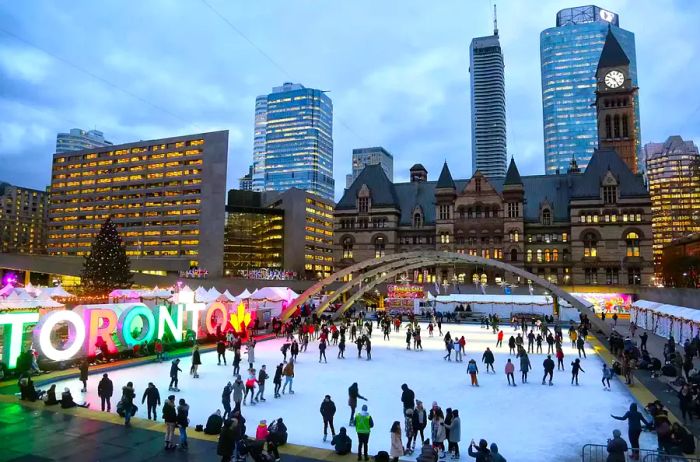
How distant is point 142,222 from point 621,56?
131m

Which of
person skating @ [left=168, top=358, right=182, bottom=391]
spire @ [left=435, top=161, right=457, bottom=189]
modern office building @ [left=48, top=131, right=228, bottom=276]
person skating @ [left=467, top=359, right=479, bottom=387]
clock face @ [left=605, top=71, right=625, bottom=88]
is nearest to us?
person skating @ [left=168, top=358, right=182, bottom=391]

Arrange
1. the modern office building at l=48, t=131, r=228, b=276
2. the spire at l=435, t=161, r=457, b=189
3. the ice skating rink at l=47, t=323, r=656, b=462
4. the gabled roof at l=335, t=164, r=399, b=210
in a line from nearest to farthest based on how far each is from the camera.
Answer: the ice skating rink at l=47, t=323, r=656, b=462 < the spire at l=435, t=161, r=457, b=189 < the gabled roof at l=335, t=164, r=399, b=210 < the modern office building at l=48, t=131, r=228, b=276

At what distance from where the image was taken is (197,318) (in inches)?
1378

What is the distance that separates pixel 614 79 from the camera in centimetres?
10719

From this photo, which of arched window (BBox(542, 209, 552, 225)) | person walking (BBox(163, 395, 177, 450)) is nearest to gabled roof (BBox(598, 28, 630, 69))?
arched window (BBox(542, 209, 552, 225))

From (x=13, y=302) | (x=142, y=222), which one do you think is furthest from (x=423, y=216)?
(x=142, y=222)

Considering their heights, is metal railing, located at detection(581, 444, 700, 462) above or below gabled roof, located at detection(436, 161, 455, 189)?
below

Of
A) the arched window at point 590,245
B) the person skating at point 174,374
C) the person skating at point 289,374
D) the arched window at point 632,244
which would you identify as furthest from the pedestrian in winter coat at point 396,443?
the arched window at point 632,244

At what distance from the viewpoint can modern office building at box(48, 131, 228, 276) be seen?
127m

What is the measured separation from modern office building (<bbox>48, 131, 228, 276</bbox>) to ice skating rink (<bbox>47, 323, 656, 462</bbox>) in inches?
3836

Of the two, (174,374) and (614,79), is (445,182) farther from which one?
(174,374)

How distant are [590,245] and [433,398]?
68.7 m

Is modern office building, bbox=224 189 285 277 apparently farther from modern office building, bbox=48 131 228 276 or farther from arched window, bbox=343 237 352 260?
arched window, bbox=343 237 352 260

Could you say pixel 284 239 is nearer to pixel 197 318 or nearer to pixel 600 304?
pixel 600 304
